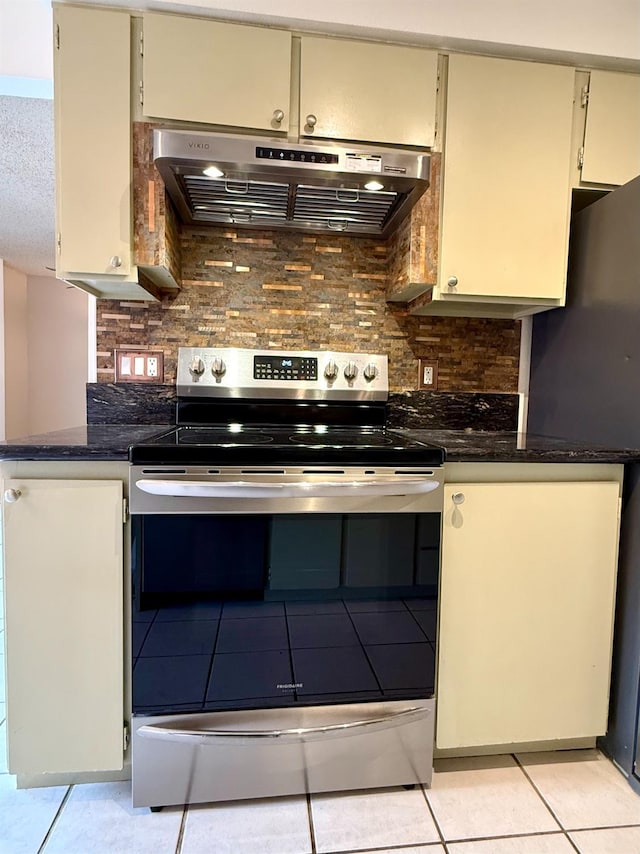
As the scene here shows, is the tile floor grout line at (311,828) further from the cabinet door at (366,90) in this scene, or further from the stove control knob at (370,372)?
the cabinet door at (366,90)

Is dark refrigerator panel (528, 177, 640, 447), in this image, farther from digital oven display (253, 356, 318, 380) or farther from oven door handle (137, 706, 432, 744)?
oven door handle (137, 706, 432, 744)

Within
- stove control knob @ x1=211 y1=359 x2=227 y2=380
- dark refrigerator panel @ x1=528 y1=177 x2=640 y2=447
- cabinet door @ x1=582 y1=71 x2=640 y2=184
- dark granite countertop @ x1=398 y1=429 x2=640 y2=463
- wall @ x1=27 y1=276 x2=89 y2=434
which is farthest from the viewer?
wall @ x1=27 y1=276 x2=89 y2=434

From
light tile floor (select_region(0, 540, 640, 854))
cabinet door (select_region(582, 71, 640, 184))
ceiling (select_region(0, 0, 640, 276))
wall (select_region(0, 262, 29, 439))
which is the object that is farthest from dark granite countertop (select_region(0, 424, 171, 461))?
wall (select_region(0, 262, 29, 439))

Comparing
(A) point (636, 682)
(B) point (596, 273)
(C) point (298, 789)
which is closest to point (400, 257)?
(B) point (596, 273)

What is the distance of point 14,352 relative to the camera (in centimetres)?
517

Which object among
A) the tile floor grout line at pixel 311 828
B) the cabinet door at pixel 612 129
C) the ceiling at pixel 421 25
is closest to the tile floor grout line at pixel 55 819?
the tile floor grout line at pixel 311 828

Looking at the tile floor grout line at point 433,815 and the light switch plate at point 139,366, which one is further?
the light switch plate at point 139,366

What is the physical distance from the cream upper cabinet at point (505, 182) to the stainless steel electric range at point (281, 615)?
28.0 inches

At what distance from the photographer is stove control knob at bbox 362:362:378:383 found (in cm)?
175

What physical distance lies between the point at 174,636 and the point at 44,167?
285 centimetres

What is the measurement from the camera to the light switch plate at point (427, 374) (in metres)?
1.87

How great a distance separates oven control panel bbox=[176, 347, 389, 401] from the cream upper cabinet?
15.4 inches

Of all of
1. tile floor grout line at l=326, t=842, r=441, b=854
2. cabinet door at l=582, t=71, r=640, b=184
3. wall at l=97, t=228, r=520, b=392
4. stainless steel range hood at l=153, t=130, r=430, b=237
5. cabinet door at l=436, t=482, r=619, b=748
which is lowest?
tile floor grout line at l=326, t=842, r=441, b=854

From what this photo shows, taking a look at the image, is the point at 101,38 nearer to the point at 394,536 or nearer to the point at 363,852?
the point at 394,536
